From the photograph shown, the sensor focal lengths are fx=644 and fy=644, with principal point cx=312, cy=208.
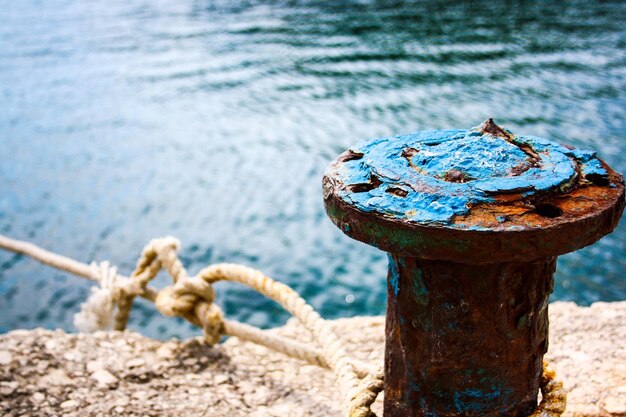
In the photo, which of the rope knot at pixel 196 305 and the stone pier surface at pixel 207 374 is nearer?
the stone pier surface at pixel 207 374

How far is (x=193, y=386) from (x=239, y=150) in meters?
3.50

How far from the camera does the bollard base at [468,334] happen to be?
3.83ft

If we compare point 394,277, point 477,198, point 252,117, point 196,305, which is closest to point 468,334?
point 394,277

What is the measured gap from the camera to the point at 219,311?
224 cm

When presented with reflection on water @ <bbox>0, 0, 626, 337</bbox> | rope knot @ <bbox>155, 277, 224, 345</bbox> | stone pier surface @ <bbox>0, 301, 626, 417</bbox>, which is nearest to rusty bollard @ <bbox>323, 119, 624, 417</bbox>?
stone pier surface @ <bbox>0, 301, 626, 417</bbox>

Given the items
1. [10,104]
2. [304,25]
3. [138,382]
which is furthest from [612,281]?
[304,25]

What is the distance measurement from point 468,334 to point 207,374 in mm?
1142

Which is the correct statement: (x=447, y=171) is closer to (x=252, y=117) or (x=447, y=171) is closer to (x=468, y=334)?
(x=468, y=334)

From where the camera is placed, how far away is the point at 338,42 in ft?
29.3

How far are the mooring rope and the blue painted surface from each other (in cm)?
51

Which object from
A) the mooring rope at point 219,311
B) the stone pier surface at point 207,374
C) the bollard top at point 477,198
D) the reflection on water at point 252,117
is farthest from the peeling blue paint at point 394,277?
the reflection on water at point 252,117

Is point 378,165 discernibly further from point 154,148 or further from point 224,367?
point 154,148

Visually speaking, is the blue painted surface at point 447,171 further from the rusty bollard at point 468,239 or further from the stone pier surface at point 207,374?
the stone pier surface at point 207,374

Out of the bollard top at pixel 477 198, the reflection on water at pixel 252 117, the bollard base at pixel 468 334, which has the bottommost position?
the reflection on water at pixel 252 117
